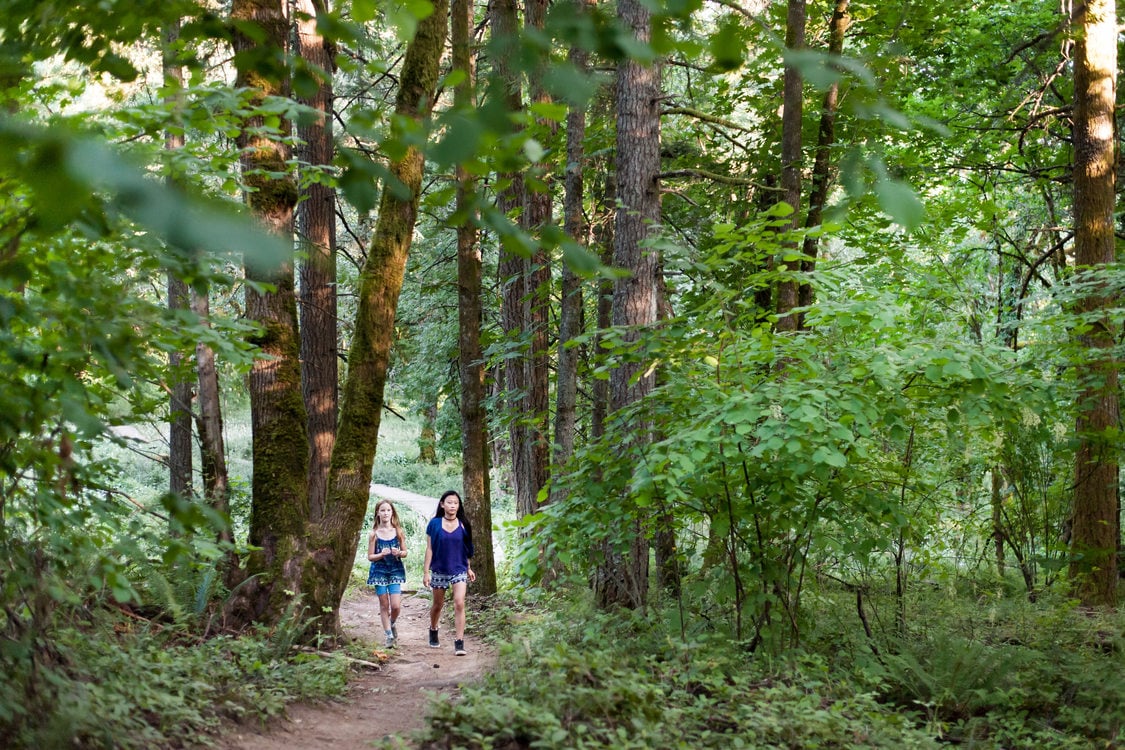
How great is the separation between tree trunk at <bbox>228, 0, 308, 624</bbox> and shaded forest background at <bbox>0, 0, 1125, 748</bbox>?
31 millimetres

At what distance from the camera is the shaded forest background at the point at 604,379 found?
68.9 inches

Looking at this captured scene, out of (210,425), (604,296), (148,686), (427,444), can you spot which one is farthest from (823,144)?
(427,444)

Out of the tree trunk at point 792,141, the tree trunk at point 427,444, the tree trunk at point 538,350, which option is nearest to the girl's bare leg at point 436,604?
the tree trunk at point 538,350

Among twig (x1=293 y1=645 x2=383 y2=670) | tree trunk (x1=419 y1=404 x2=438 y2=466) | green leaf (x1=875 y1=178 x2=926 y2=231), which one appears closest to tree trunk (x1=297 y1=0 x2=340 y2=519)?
twig (x1=293 y1=645 x2=383 y2=670)

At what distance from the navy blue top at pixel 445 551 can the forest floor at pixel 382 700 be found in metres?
0.90

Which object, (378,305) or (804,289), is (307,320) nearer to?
(378,305)

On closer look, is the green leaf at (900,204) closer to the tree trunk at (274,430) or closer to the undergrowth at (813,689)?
the undergrowth at (813,689)

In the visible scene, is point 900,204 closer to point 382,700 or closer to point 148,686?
point 148,686

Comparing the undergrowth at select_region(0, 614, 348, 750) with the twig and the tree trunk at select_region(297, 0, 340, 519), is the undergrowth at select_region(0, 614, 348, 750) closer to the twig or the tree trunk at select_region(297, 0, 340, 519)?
the twig

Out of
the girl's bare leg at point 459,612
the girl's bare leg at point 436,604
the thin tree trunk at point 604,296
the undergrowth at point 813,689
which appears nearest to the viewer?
the undergrowth at point 813,689

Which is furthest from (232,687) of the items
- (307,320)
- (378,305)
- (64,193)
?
(307,320)

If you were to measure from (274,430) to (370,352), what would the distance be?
48.0 inches

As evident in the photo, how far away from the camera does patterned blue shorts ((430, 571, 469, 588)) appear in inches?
378

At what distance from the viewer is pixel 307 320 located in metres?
12.3
